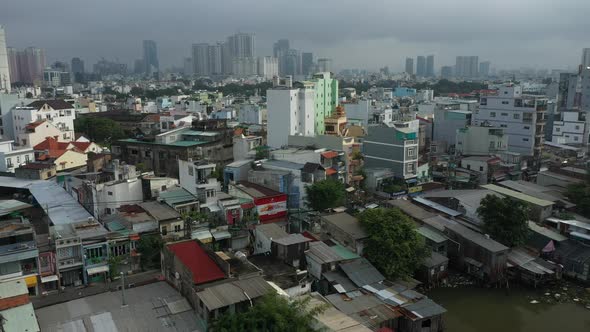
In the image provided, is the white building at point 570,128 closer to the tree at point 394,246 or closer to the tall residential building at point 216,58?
the tree at point 394,246

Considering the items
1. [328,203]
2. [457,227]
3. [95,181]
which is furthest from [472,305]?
[95,181]

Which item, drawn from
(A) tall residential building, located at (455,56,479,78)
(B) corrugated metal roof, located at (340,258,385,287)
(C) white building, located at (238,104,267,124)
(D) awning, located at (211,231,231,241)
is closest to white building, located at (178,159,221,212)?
(D) awning, located at (211,231,231,241)

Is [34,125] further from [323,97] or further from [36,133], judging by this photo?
[323,97]

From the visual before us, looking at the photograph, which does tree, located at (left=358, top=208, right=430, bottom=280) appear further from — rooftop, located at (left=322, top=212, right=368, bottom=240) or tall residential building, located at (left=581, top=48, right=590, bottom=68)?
tall residential building, located at (left=581, top=48, right=590, bottom=68)

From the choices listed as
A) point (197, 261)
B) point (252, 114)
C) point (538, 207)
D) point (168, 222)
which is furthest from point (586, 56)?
point (197, 261)

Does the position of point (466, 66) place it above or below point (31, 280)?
above

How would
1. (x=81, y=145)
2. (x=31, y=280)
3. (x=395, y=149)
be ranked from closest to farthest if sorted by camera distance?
(x=31, y=280)
(x=395, y=149)
(x=81, y=145)

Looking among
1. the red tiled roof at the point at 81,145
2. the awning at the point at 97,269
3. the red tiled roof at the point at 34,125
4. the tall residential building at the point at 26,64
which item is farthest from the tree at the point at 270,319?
the tall residential building at the point at 26,64
